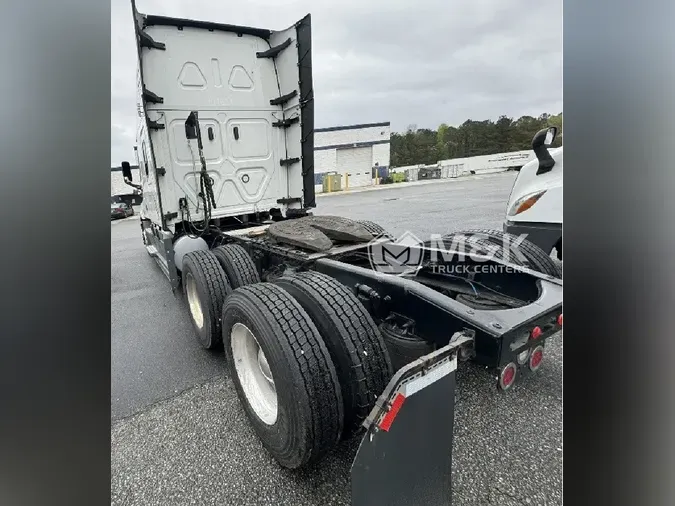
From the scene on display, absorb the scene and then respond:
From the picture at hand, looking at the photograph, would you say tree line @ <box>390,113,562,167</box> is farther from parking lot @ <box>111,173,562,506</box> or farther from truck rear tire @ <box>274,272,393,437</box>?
parking lot @ <box>111,173,562,506</box>

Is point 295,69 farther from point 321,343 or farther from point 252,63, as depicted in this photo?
point 321,343

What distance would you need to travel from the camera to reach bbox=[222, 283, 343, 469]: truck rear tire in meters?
1.56

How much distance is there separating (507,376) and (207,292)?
236 centimetres

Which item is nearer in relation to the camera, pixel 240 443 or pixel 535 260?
pixel 240 443

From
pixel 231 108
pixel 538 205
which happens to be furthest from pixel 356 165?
pixel 538 205

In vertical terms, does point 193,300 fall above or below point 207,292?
below

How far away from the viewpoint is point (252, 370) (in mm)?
2141

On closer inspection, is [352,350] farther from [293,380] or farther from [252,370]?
[252,370]
